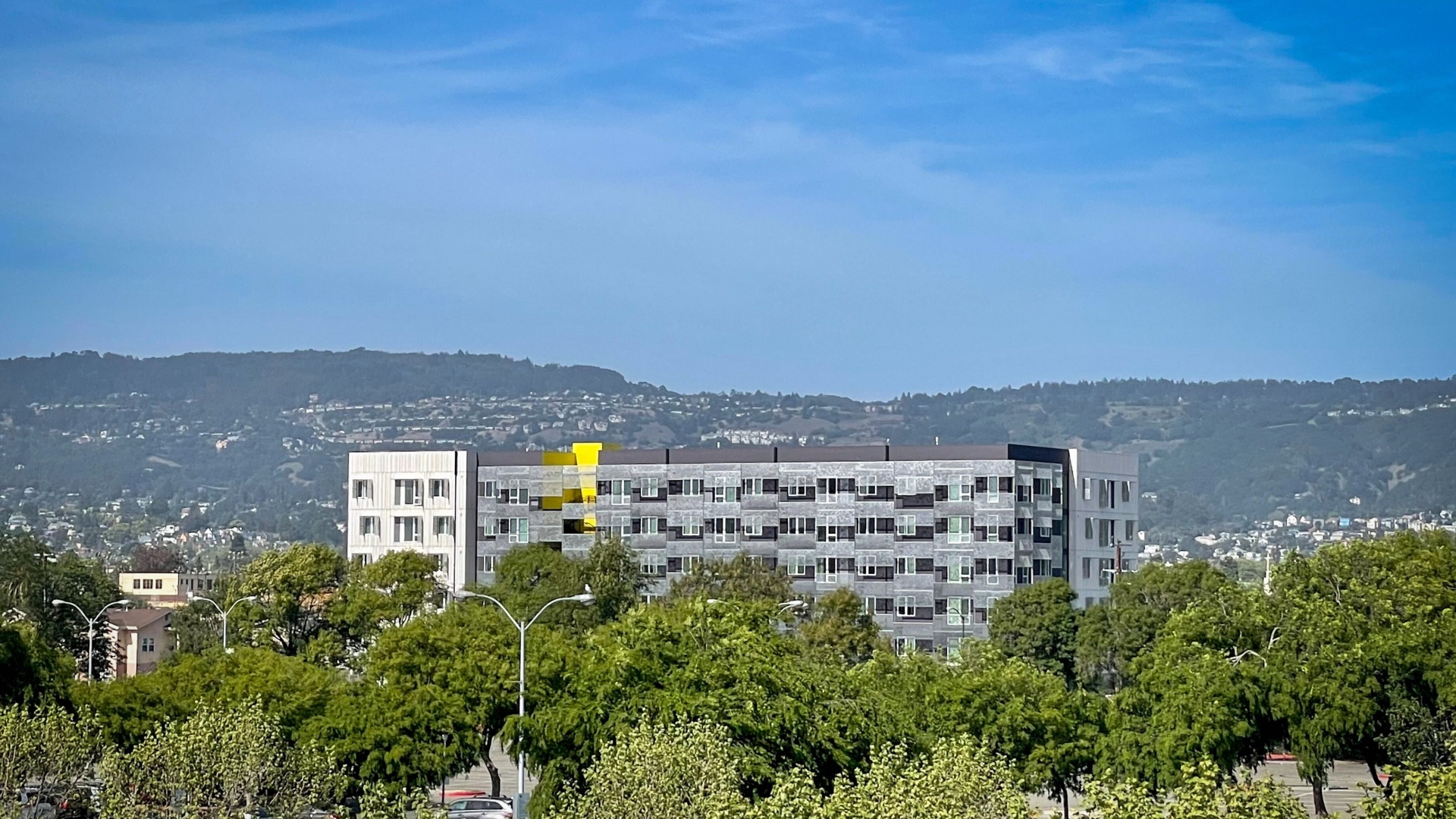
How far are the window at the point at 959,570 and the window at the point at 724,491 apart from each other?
600 inches

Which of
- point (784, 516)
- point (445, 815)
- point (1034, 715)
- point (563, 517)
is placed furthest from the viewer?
point (563, 517)

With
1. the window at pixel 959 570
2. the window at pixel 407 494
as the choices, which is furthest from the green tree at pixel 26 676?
the window at pixel 407 494

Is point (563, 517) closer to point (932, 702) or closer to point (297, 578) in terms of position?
point (297, 578)

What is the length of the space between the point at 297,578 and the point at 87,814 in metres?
49.0

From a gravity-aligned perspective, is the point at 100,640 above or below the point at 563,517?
below

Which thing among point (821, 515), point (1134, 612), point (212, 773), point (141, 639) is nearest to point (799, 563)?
point (821, 515)

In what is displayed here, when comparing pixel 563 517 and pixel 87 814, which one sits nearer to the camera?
pixel 87 814

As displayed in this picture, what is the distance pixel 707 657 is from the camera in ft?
169

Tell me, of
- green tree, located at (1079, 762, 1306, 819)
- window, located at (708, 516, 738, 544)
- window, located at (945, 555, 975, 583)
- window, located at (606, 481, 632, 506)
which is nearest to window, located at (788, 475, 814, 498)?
window, located at (708, 516, 738, 544)

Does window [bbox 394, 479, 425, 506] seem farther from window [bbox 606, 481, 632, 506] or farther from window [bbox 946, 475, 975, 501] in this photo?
window [bbox 946, 475, 975, 501]

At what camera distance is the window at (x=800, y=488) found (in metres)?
118

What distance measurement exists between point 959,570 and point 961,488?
4.75 m

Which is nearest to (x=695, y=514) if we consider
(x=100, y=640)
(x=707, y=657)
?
(x=100, y=640)

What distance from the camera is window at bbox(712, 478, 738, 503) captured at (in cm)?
12019
